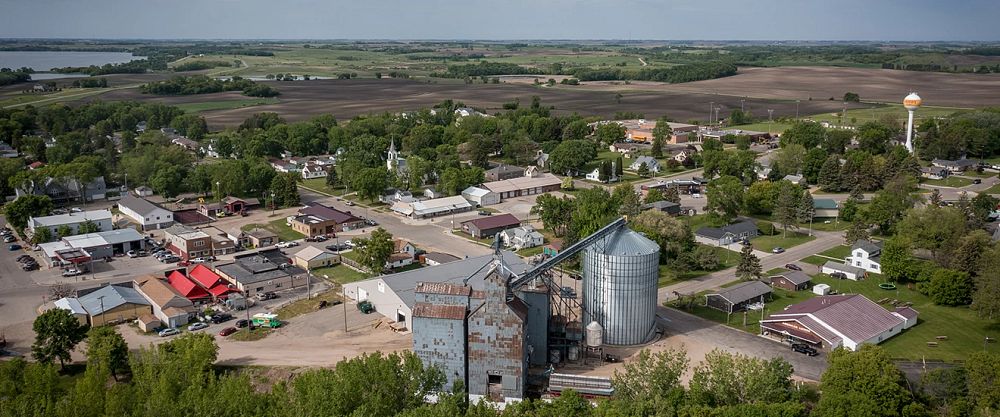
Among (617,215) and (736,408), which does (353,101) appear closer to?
(617,215)

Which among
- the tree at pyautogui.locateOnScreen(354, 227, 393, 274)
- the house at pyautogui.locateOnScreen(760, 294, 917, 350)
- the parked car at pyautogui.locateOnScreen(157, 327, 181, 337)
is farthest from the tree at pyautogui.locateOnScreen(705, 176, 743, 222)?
the parked car at pyautogui.locateOnScreen(157, 327, 181, 337)

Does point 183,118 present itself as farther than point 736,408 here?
Yes

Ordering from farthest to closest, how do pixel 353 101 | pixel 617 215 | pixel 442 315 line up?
pixel 353 101, pixel 617 215, pixel 442 315

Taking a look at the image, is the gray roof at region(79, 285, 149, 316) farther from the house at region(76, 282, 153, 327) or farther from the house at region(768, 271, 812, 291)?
the house at region(768, 271, 812, 291)

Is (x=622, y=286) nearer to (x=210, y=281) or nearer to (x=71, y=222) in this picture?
(x=210, y=281)

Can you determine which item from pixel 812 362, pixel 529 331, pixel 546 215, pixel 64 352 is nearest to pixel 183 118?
pixel 546 215

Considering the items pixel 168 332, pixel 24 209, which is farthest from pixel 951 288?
pixel 24 209
